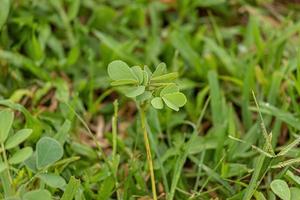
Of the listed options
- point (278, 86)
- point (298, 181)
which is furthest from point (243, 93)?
point (298, 181)

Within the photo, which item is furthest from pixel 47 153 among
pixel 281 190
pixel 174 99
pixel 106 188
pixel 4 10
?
pixel 4 10

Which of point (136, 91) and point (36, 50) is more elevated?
point (136, 91)

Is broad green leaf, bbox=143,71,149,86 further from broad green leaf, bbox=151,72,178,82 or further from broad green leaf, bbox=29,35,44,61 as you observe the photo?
broad green leaf, bbox=29,35,44,61

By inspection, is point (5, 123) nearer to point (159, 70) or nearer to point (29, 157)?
point (29, 157)

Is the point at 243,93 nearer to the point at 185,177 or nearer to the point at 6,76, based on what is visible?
the point at 185,177

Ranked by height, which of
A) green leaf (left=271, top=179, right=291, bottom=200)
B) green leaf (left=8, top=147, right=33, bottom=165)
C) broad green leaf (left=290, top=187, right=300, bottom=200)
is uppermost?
green leaf (left=8, top=147, right=33, bottom=165)

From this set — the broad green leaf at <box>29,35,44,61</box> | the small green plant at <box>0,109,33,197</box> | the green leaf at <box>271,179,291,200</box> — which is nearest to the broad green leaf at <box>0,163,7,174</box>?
the small green plant at <box>0,109,33,197</box>

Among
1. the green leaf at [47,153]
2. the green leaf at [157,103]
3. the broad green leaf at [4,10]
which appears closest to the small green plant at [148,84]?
the green leaf at [157,103]
